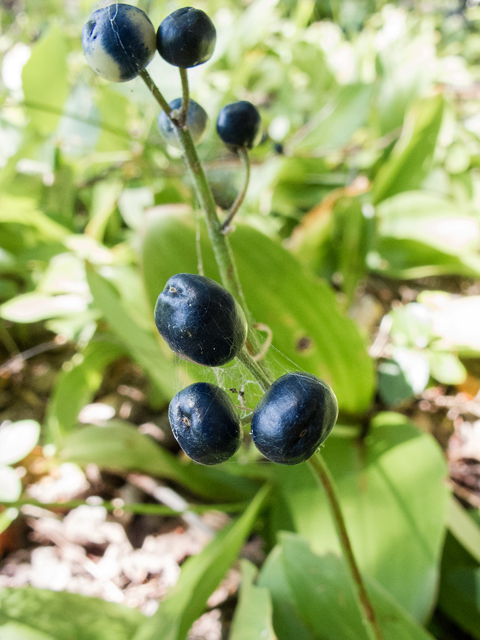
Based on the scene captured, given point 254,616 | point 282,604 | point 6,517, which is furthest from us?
point 6,517

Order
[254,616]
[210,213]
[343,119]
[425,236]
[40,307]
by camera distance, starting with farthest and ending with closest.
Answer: [343,119], [425,236], [40,307], [254,616], [210,213]

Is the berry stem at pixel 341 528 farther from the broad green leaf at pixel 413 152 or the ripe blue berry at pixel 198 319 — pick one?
the broad green leaf at pixel 413 152

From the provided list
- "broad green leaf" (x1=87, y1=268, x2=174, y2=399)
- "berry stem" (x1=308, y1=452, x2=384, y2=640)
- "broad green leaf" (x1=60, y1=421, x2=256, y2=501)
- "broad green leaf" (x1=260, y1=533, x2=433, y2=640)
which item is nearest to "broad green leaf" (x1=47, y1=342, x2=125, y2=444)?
"broad green leaf" (x1=60, y1=421, x2=256, y2=501)

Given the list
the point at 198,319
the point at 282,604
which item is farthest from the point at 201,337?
the point at 282,604

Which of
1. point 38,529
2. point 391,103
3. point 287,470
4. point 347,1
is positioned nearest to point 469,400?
point 287,470

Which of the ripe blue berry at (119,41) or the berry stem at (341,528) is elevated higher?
the ripe blue berry at (119,41)

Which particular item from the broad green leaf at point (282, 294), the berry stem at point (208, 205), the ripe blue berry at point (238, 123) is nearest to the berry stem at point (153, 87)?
the berry stem at point (208, 205)

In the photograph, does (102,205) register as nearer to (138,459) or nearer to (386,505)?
(138,459)

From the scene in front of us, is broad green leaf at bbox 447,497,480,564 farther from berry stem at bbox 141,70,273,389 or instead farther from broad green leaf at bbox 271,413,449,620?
berry stem at bbox 141,70,273,389
